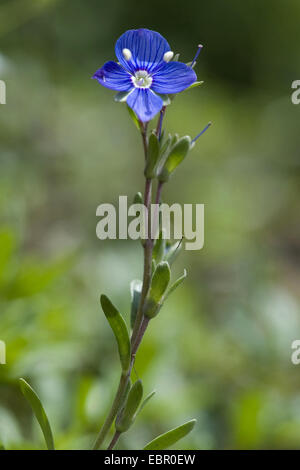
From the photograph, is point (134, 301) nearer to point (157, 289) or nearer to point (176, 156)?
point (157, 289)

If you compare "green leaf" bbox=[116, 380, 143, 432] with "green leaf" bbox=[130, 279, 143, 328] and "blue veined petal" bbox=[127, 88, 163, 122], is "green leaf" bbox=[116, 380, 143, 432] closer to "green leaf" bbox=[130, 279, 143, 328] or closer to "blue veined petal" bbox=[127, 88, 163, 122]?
"green leaf" bbox=[130, 279, 143, 328]

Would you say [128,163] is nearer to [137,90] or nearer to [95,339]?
[95,339]

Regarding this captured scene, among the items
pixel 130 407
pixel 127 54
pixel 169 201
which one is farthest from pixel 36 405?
pixel 169 201

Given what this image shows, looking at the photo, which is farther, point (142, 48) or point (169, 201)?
point (169, 201)

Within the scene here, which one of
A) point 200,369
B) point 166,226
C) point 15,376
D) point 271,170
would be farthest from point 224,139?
point 166,226

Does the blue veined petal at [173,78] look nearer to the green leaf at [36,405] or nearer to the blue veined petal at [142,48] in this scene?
the blue veined petal at [142,48]
